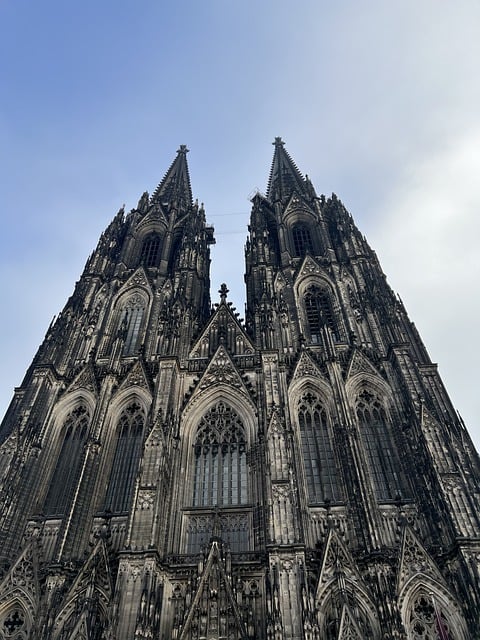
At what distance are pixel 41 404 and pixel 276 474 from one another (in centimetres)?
1136

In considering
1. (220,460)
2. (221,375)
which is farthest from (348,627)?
(221,375)

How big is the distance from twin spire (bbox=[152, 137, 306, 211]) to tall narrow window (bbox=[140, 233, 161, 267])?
12.9ft

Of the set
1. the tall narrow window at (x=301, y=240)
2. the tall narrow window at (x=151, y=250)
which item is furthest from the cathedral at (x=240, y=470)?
the tall narrow window at (x=151, y=250)

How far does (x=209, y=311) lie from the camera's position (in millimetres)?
31266

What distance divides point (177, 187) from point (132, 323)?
17.1m

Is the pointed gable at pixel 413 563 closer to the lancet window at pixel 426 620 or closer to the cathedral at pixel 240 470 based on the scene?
the cathedral at pixel 240 470

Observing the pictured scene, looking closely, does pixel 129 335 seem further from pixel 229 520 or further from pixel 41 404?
pixel 229 520

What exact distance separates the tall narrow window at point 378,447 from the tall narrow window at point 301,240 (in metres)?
12.4

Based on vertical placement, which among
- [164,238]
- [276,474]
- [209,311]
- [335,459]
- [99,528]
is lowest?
[99,528]

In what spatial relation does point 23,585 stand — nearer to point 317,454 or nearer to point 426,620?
point 317,454

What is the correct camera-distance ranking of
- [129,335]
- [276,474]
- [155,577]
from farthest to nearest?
1. [129,335]
2. [276,474]
3. [155,577]

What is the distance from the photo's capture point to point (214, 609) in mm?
15578

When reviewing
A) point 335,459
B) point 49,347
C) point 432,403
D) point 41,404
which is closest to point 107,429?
point 41,404

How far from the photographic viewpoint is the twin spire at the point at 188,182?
38.2 m
